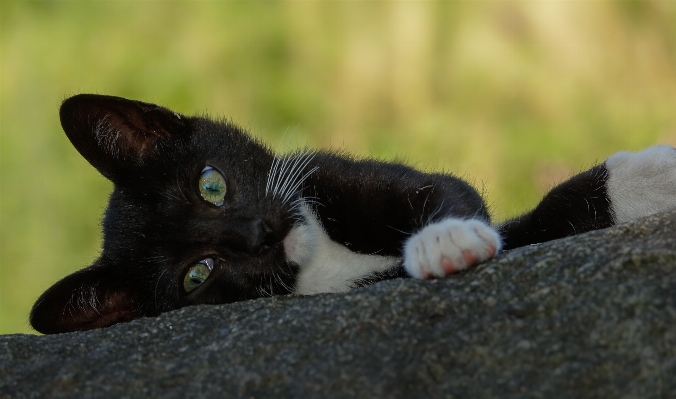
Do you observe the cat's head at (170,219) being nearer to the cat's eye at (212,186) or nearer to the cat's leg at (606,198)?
the cat's eye at (212,186)

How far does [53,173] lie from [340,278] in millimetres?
2401

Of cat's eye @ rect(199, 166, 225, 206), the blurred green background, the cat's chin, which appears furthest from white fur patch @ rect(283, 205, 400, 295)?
the blurred green background

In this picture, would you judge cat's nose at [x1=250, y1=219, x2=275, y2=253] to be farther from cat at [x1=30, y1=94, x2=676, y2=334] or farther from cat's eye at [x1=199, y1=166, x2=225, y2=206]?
cat's eye at [x1=199, y1=166, x2=225, y2=206]

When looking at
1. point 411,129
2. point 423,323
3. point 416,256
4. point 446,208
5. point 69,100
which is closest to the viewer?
point 423,323

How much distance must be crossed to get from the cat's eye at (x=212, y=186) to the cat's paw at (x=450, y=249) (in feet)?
1.84

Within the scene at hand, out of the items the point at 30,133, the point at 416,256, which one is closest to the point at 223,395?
the point at 416,256

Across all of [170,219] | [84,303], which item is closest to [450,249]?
[170,219]

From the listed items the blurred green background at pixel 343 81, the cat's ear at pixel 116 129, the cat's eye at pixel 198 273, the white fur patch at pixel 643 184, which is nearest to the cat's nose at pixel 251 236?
the cat's eye at pixel 198 273

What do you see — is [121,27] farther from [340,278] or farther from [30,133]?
[340,278]

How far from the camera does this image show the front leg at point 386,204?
1.71m

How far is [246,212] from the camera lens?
185cm

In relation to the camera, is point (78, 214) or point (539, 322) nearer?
point (539, 322)

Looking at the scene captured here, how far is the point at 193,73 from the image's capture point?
3.90m

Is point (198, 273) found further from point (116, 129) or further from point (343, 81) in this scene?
point (343, 81)
